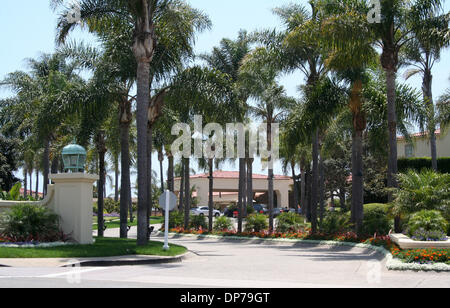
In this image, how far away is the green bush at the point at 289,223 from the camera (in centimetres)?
2848

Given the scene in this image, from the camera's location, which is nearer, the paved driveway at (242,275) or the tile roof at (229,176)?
the paved driveway at (242,275)

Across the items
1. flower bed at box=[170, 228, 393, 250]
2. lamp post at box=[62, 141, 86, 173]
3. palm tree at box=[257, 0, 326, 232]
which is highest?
palm tree at box=[257, 0, 326, 232]

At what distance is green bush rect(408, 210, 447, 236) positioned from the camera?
51.9ft

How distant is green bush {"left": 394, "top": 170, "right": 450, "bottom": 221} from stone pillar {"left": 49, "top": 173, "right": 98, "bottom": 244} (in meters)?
10.4

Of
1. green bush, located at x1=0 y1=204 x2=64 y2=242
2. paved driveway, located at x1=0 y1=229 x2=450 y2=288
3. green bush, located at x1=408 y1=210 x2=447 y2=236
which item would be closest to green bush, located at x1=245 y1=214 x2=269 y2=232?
paved driveway, located at x1=0 y1=229 x2=450 y2=288

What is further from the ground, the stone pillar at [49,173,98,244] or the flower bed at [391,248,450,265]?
the stone pillar at [49,173,98,244]

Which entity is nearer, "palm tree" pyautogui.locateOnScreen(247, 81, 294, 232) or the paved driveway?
the paved driveway

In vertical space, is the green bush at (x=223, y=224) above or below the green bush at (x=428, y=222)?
below

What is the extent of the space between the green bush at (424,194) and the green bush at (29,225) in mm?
11408

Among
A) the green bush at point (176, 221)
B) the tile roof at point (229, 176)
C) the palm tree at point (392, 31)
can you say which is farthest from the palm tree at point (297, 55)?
the tile roof at point (229, 176)

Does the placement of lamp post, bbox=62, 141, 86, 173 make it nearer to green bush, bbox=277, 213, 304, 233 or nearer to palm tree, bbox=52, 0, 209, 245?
palm tree, bbox=52, 0, 209, 245

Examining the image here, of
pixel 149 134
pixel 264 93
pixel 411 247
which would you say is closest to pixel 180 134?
pixel 264 93

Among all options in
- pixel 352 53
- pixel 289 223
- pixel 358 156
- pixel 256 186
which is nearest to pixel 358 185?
pixel 358 156

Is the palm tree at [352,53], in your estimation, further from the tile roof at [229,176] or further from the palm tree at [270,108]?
the tile roof at [229,176]
